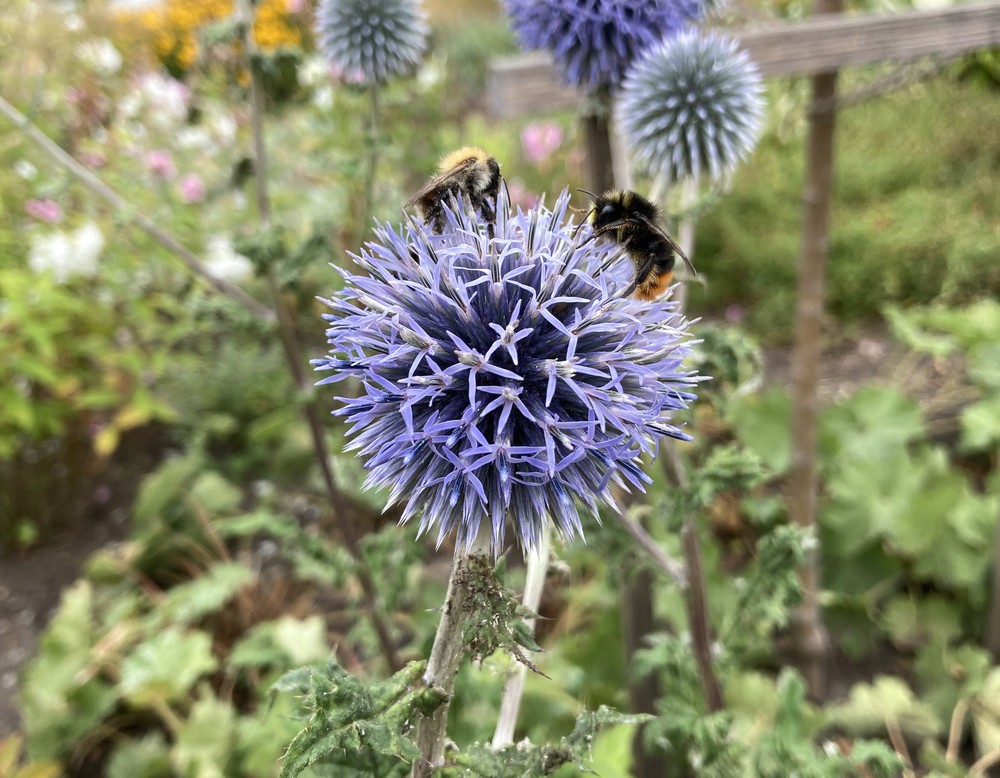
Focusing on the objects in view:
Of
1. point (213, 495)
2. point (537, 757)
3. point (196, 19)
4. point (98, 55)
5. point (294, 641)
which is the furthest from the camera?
point (196, 19)

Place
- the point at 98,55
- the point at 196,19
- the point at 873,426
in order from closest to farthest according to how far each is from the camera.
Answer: the point at 873,426 < the point at 98,55 < the point at 196,19

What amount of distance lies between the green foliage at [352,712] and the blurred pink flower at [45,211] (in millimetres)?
3608

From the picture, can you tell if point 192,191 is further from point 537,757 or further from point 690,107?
point 537,757

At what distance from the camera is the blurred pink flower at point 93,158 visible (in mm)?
3955

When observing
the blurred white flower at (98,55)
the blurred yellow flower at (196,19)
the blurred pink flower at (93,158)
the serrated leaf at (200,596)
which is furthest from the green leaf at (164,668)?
the blurred yellow flower at (196,19)

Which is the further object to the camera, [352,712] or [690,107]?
[690,107]

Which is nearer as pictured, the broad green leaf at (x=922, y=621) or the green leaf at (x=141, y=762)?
the green leaf at (x=141, y=762)

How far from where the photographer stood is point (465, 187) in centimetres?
118

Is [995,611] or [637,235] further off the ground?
[637,235]

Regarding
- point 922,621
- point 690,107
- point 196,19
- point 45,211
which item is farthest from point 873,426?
point 196,19

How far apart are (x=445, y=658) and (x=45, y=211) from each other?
12.4ft

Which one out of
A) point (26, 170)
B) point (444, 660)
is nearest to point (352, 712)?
point (444, 660)

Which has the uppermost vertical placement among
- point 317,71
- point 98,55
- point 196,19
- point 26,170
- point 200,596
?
point 196,19

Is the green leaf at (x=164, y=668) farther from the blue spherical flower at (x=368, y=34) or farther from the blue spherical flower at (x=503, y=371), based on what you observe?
the blue spherical flower at (x=368, y=34)
